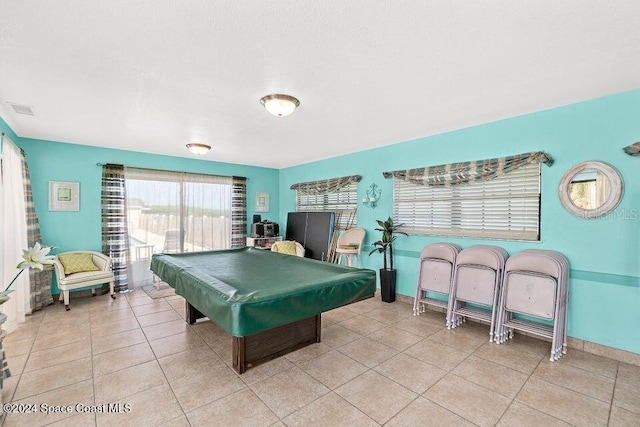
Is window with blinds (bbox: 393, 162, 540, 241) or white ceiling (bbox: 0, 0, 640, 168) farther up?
white ceiling (bbox: 0, 0, 640, 168)

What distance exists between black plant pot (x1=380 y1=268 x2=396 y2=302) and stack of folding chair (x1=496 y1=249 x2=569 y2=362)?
161 cm

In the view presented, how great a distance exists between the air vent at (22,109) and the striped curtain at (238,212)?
11.7ft

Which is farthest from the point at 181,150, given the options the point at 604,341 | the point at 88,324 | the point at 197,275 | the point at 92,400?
the point at 604,341

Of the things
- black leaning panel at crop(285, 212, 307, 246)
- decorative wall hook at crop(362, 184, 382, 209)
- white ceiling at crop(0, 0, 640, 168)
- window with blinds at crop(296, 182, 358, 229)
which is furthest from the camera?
black leaning panel at crop(285, 212, 307, 246)

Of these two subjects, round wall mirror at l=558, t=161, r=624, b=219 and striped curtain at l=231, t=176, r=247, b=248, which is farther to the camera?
striped curtain at l=231, t=176, r=247, b=248

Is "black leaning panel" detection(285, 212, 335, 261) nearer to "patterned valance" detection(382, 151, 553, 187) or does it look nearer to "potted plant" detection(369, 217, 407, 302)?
"potted plant" detection(369, 217, 407, 302)

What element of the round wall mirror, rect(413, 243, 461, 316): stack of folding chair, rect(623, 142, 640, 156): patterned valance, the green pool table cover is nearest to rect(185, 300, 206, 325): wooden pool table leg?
the green pool table cover

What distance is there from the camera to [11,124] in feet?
12.3

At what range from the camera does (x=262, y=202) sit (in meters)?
7.13

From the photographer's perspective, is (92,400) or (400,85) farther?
(400,85)

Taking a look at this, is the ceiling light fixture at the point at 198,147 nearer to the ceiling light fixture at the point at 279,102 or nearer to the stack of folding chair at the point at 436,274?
the ceiling light fixture at the point at 279,102

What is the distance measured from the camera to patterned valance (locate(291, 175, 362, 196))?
17.8 ft

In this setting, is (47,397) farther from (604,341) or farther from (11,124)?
(604,341)

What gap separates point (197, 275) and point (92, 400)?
1128 mm
